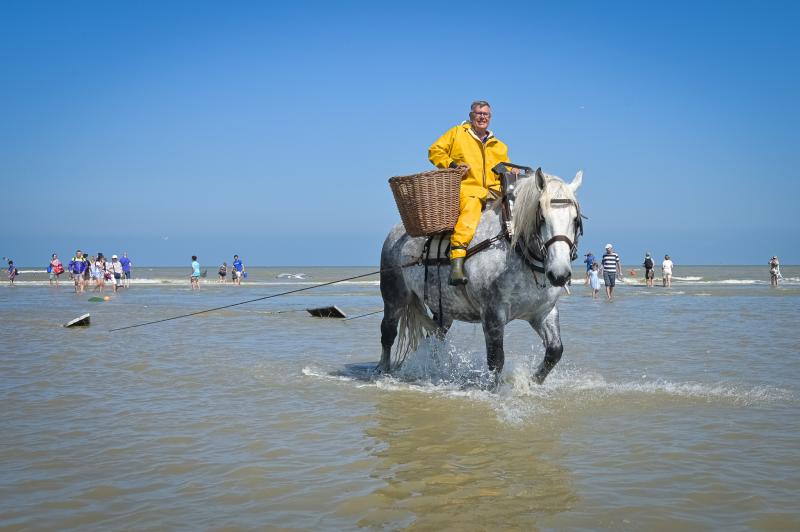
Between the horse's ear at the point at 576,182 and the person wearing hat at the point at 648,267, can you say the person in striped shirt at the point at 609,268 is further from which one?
the horse's ear at the point at 576,182

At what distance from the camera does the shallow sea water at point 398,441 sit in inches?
144

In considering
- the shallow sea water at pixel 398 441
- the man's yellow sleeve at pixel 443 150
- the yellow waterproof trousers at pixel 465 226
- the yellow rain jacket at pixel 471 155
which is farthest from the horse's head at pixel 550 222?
the shallow sea water at pixel 398 441

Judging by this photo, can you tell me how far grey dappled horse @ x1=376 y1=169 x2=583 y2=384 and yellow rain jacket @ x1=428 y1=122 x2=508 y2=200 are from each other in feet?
1.04

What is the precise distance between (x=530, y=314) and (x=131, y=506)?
433cm

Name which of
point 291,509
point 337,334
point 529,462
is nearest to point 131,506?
point 291,509

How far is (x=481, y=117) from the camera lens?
24.4 ft

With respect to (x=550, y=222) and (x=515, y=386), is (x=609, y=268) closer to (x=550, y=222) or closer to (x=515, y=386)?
(x=515, y=386)

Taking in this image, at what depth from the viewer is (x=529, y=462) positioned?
4559mm

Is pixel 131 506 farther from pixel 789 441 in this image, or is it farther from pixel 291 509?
pixel 789 441

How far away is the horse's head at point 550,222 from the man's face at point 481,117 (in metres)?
1.24

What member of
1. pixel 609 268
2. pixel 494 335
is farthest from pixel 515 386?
pixel 609 268

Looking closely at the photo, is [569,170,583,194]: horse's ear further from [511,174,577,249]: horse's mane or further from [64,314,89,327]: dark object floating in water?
[64,314,89,327]: dark object floating in water

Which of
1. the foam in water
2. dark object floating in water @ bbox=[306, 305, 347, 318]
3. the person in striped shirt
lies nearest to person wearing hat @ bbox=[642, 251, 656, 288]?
the person in striped shirt

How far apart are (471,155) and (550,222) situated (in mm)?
1815
